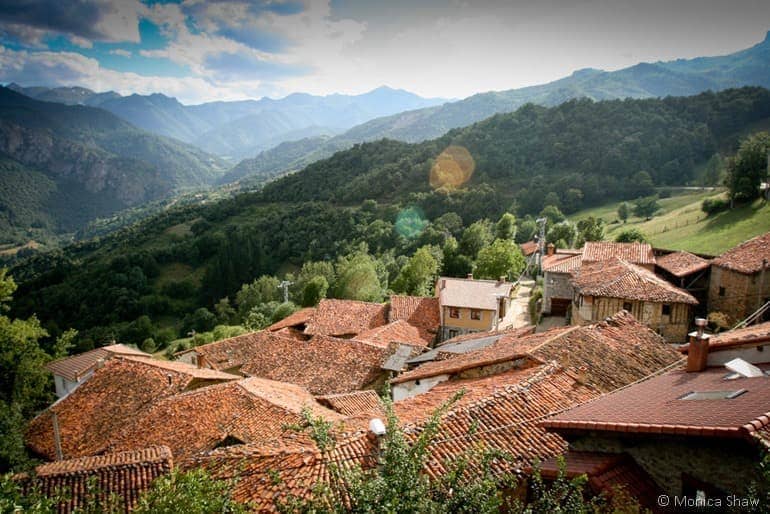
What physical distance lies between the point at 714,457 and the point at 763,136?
2257 inches

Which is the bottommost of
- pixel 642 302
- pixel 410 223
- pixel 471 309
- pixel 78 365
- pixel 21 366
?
pixel 410 223

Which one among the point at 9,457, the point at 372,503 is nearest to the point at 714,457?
Answer: the point at 372,503

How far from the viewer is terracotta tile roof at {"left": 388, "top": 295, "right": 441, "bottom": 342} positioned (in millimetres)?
36250

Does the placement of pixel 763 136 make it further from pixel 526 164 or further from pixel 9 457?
pixel 526 164

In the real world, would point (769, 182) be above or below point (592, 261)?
above

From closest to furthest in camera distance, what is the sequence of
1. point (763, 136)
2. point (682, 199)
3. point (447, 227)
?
point (763, 136) → point (682, 199) → point (447, 227)

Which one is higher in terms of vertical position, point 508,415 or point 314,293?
point 508,415

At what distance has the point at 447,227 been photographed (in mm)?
93188

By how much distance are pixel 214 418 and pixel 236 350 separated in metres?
15.6

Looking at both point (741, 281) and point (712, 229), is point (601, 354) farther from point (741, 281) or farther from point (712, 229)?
point (712, 229)

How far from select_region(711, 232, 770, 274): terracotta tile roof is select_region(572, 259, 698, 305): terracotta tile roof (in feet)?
8.86

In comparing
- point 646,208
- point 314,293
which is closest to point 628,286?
point 314,293

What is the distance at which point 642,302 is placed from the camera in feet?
72.9

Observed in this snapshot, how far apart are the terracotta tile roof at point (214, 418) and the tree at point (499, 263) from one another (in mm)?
34183
